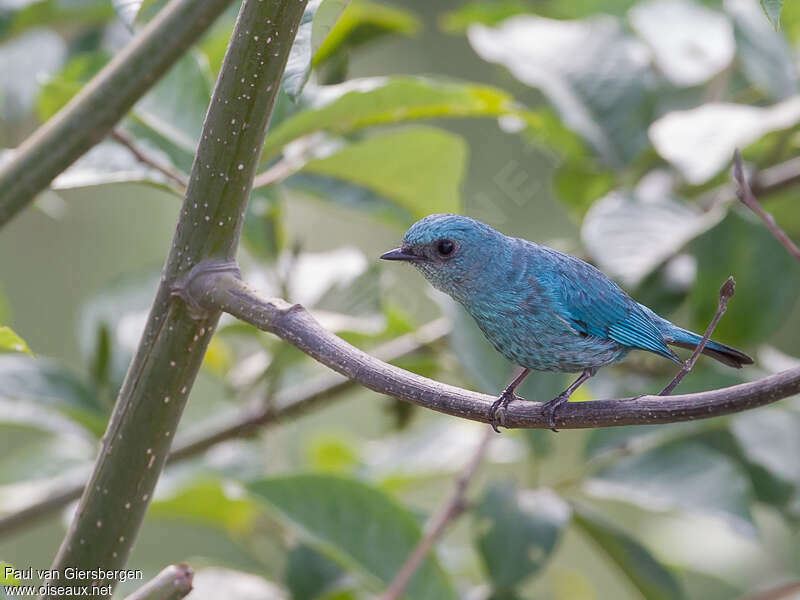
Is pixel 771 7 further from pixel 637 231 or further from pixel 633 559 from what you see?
pixel 633 559

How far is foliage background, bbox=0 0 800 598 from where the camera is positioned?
1.69 metres

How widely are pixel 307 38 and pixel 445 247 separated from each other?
1.11ft

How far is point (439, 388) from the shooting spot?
2.69ft

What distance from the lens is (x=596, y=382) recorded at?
6.61 ft

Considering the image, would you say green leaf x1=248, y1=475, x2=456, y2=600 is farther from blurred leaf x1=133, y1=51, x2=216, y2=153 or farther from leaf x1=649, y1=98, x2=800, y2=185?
leaf x1=649, y1=98, x2=800, y2=185

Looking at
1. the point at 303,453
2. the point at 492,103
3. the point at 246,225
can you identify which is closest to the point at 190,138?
the point at 246,225

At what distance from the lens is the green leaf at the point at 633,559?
178 centimetres

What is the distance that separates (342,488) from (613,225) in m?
0.68

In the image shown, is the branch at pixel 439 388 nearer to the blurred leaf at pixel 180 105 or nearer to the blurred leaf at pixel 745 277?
the blurred leaf at pixel 180 105

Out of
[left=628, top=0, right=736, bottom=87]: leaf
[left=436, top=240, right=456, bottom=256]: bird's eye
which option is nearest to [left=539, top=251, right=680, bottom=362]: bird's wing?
[left=436, top=240, right=456, bottom=256]: bird's eye

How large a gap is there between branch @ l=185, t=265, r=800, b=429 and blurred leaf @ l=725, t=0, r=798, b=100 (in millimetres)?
1329

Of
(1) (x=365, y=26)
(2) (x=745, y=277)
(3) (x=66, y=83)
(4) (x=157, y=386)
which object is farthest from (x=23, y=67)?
(2) (x=745, y=277)

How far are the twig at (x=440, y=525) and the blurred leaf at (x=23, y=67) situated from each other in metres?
1.37

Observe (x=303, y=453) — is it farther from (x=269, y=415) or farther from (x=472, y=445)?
(x=269, y=415)
